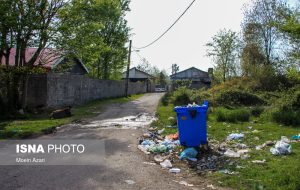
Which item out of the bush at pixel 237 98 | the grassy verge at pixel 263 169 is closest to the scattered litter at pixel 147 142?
the grassy verge at pixel 263 169

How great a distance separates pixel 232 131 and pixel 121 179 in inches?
239

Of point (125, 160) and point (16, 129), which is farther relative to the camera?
point (16, 129)

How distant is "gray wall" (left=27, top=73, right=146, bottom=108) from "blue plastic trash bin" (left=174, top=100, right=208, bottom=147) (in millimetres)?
13913

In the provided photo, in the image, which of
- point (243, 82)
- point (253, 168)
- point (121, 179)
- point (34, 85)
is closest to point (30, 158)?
point (121, 179)

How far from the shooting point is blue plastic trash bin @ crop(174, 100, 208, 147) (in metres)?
8.45

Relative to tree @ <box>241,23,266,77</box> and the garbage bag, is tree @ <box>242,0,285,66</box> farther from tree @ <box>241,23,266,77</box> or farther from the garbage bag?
the garbage bag

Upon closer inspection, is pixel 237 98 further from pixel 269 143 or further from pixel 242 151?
pixel 242 151

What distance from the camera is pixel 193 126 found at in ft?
27.9

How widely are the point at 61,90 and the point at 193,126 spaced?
15.8 meters

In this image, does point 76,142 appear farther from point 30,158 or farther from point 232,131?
point 232,131

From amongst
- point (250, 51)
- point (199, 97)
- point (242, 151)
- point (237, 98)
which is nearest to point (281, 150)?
point (242, 151)

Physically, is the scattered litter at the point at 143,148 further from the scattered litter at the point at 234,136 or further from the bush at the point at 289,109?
the bush at the point at 289,109

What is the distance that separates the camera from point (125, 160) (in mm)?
7941

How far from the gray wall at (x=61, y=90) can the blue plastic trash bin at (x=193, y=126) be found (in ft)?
45.6
